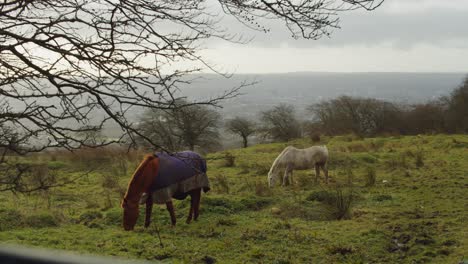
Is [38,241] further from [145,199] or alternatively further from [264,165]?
[264,165]

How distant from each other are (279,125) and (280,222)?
33439 millimetres

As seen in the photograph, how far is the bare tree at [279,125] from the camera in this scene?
39309 mm

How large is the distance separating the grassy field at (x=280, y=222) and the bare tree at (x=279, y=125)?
27.2 meters

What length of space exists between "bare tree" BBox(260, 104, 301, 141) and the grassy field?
2721 cm

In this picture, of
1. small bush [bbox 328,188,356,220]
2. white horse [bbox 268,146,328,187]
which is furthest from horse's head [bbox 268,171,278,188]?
small bush [bbox 328,188,356,220]

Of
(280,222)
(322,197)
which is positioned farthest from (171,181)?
(322,197)

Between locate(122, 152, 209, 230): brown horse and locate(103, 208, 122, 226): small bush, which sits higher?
locate(122, 152, 209, 230): brown horse

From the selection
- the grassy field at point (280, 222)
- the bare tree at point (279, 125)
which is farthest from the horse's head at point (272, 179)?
the bare tree at point (279, 125)

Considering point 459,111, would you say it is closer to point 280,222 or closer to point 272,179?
point 272,179

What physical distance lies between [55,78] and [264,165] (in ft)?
36.5

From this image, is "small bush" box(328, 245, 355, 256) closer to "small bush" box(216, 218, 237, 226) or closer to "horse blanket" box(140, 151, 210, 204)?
"small bush" box(216, 218, 237, 226)

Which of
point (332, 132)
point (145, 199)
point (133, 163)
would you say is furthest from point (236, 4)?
point (332, 132)

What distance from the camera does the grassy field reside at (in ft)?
19.2

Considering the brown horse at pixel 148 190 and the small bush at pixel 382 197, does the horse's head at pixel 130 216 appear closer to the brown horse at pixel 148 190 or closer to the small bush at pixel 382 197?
the brown horse at pixel 148 190
